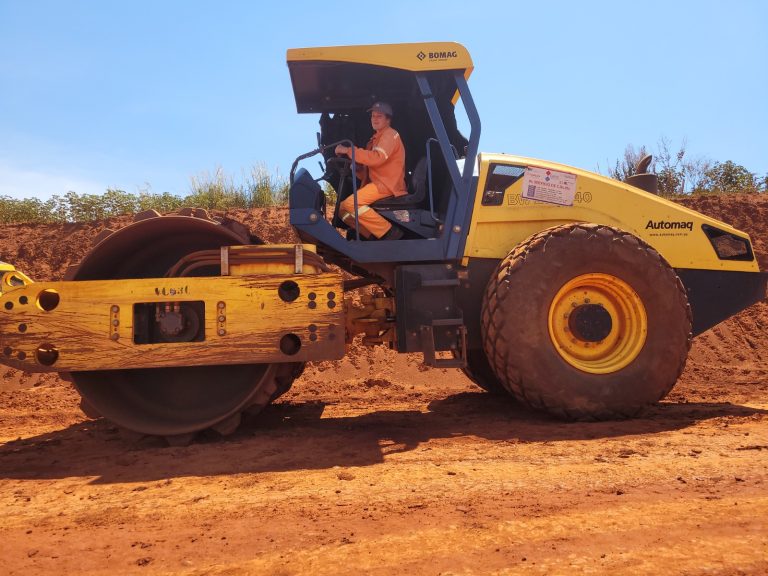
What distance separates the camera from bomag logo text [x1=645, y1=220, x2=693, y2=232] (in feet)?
14.5

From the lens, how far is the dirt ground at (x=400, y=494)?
1970 millimetres

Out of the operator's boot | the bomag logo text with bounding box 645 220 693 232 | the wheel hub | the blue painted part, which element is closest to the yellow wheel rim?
the wheel hub

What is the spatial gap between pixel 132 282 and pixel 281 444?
1450mm

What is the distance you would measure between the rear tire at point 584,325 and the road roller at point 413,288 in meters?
0.01

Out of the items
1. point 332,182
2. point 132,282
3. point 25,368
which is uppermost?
point 332,182

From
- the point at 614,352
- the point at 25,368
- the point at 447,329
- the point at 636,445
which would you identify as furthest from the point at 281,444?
the point at 614,352

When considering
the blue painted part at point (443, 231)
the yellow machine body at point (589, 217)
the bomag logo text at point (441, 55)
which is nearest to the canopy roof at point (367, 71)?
the bomag logo text at point (441, 55)

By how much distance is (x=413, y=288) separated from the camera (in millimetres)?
4195

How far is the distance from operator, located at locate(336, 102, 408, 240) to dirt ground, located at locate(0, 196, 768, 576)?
59.5 inches

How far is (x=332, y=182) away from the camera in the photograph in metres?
4.77

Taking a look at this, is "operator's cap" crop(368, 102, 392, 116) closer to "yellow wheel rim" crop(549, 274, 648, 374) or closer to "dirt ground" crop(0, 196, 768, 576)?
"yellow wheel rim" crop(549, 274, 648, 374)

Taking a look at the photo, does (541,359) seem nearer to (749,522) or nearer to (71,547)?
(749,522)

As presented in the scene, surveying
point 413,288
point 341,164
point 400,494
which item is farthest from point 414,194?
point 400,494

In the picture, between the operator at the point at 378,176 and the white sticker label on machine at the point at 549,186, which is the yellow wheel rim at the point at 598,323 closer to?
the white sticker label on machine at the point at 549,186
